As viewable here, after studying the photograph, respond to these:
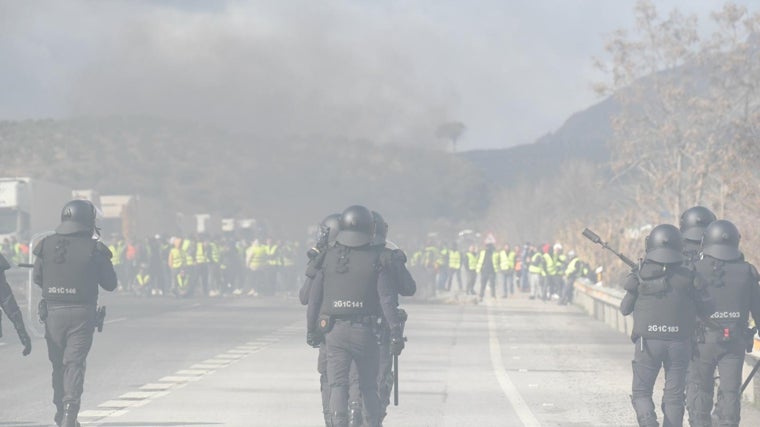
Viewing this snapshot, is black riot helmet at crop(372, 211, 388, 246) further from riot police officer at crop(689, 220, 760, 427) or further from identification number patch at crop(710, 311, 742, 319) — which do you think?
identification number patch at crop(710, 311, 742, 319)

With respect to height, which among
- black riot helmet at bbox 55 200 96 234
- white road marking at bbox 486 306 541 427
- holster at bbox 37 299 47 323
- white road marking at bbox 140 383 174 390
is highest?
black riot helmet at bbox 55 200 96 234

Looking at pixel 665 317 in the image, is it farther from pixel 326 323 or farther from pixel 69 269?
pixel 69 269

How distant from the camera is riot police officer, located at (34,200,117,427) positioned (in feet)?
40.0

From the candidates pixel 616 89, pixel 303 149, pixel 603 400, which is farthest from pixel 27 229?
pixel 603 400

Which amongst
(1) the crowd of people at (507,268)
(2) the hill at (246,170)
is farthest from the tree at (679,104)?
(2) the hill at (246,170)

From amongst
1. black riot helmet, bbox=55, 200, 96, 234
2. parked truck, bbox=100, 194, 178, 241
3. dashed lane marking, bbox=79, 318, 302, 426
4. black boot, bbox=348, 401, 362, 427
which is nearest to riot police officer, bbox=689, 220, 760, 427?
black boot, bbox=348, 401, 362, 427

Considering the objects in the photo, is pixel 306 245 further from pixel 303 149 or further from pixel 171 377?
pixel 171 377

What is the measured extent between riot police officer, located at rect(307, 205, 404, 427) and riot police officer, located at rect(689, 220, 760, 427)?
2329 mm

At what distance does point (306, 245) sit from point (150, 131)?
105 feet

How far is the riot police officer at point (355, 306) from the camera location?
1089 cm

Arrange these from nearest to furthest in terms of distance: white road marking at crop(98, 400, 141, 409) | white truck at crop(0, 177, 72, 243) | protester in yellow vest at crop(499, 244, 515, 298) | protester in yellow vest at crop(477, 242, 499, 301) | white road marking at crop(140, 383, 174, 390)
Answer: white road marking at crop(98, 400, 141, 409)
white road marking at crop(140, 383, 174, 390)
white truck at crop(0, 177, 72, 243)
protester in yellow vest at crop(477, 242, 499, 301)
protester in yellow vest at crop(499, 244, 515, 298)

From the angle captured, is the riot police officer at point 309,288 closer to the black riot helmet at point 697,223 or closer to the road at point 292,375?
the road at point 292,375

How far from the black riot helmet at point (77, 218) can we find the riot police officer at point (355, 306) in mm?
2481

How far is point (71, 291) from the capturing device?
40.7 feet
